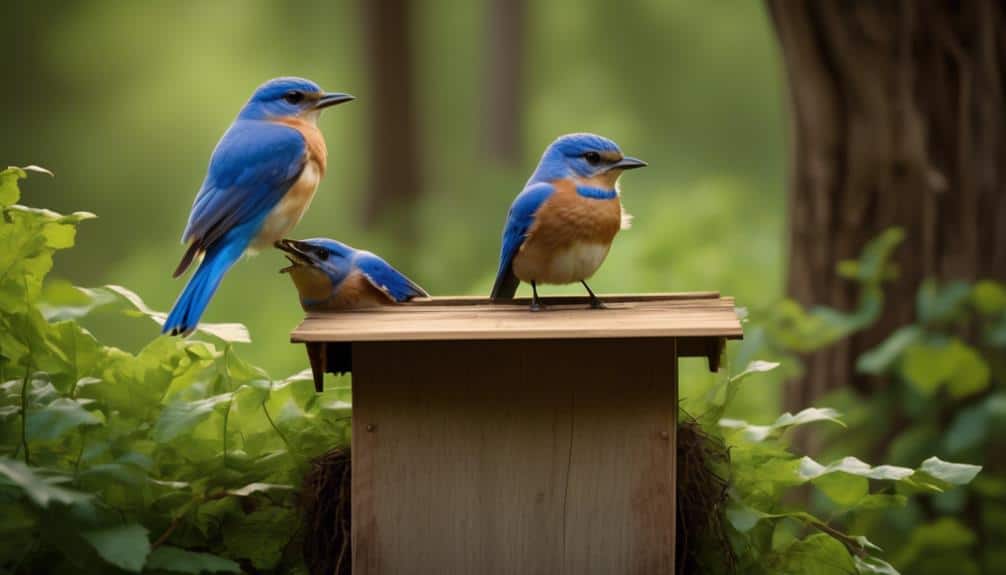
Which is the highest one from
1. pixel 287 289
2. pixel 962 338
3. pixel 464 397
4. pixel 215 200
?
pixel 215 200

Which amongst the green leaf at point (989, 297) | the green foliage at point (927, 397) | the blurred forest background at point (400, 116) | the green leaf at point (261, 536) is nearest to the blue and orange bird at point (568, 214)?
the green leaf at point (261, 536)

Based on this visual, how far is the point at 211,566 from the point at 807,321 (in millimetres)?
3359

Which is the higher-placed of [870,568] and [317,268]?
[317,268]

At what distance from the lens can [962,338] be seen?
577cm

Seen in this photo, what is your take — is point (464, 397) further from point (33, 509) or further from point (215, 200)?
point (33, 509)

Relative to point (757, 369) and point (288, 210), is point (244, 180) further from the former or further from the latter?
point (757, 369)

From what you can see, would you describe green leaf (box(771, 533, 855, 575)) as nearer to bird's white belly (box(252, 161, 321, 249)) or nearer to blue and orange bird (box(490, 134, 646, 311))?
blue and orange bird (box(490, 134, 646, 311))

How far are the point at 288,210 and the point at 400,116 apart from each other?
1016 centimetres

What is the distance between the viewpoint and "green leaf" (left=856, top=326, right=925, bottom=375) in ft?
18.0

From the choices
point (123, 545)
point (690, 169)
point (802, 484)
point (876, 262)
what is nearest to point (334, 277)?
point (123, 545)

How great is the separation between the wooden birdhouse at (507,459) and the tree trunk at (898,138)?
2732 millimetres

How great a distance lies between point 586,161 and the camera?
317cm

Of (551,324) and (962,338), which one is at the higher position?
(551,324)

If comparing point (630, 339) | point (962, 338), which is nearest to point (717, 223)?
point (962, 338)
